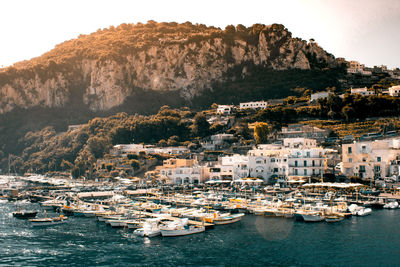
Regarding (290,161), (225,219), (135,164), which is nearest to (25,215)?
(225,219)

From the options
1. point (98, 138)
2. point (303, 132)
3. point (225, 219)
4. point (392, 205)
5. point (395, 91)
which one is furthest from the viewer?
point (98, 138)

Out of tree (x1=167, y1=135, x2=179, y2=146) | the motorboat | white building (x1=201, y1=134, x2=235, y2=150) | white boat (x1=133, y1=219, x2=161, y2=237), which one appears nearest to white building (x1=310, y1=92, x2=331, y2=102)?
white building (x1=201, y1=134, x2=235, y2=150)

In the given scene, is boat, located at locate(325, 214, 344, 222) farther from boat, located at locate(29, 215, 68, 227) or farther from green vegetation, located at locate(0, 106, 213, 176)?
green vegetation, located at locate(0, 106, 213, 176)

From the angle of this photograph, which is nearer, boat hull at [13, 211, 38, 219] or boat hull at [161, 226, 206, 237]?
boat hull at [161, 226, 206, 237]

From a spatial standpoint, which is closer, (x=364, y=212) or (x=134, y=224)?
(x=134, y=224)

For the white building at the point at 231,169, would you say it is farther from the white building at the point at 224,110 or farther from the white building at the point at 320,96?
the white building at the point at 224,110

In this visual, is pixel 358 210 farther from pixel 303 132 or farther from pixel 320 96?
pixel 320 96
